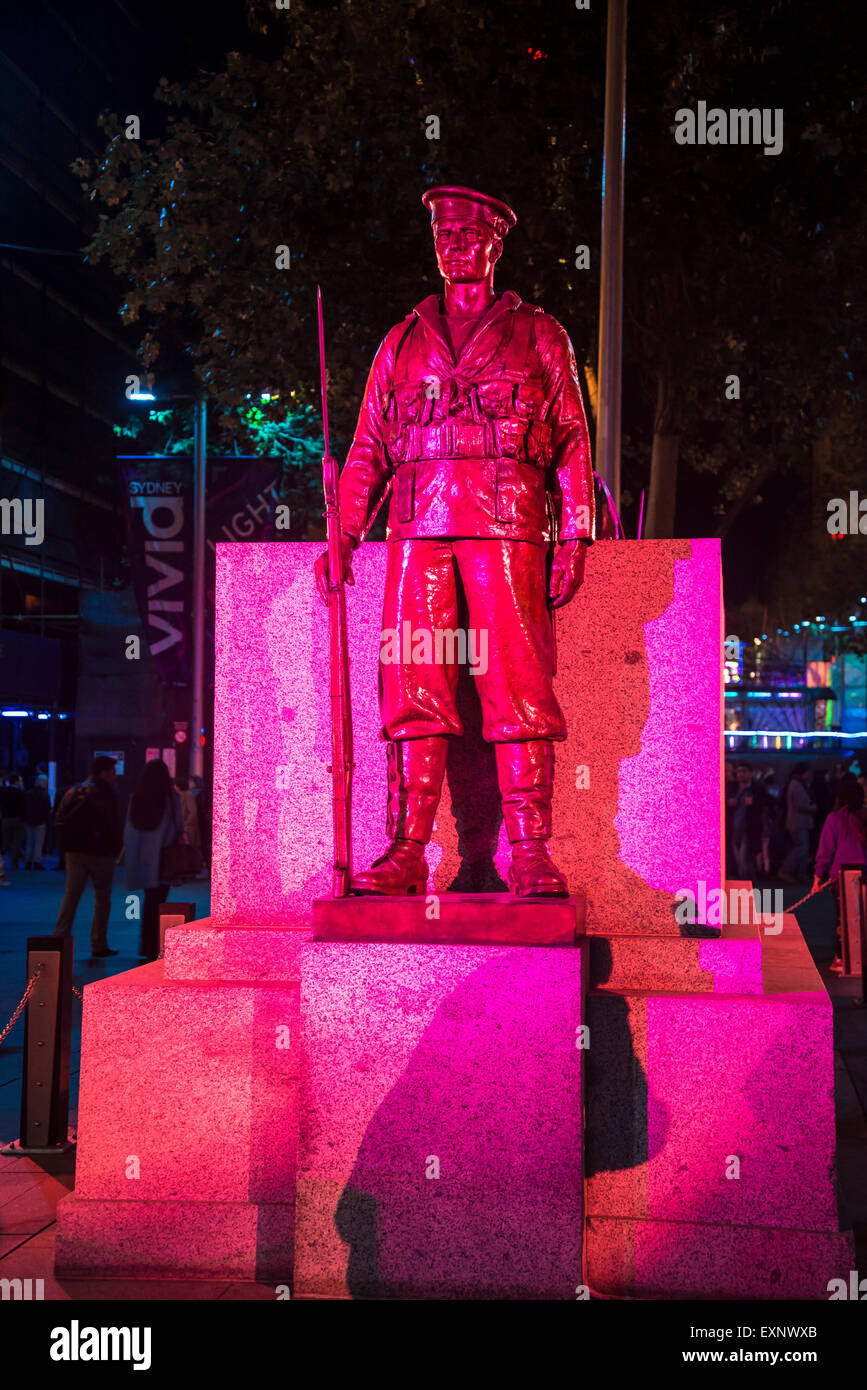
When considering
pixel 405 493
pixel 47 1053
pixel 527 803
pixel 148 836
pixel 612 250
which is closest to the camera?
pixel 527 803

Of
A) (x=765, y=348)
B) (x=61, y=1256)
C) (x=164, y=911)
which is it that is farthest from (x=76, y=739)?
(x=61, y=1256)

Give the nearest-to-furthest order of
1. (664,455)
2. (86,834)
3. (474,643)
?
(474,643)
(86,834)
(664,455)

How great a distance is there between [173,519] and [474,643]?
15.9 m

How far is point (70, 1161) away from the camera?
6.16 m

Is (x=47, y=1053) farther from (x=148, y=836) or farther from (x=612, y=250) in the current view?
(x=612, y=250)

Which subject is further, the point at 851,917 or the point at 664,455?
the point at 664,455

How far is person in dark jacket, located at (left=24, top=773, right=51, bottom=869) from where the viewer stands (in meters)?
23.9

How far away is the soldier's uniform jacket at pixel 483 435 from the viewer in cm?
474

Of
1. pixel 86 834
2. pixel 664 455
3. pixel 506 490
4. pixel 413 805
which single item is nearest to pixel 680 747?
pixel 413 805

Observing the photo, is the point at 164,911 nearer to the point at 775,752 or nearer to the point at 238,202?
the point at 238,202

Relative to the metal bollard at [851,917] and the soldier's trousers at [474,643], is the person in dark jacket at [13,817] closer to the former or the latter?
the metal bollard at [851,917]

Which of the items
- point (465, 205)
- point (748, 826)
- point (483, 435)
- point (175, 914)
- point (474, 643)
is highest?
point (465, 205)

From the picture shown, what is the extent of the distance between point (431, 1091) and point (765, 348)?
12.9 metres

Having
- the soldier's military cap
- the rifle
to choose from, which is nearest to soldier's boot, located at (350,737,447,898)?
the rifle
